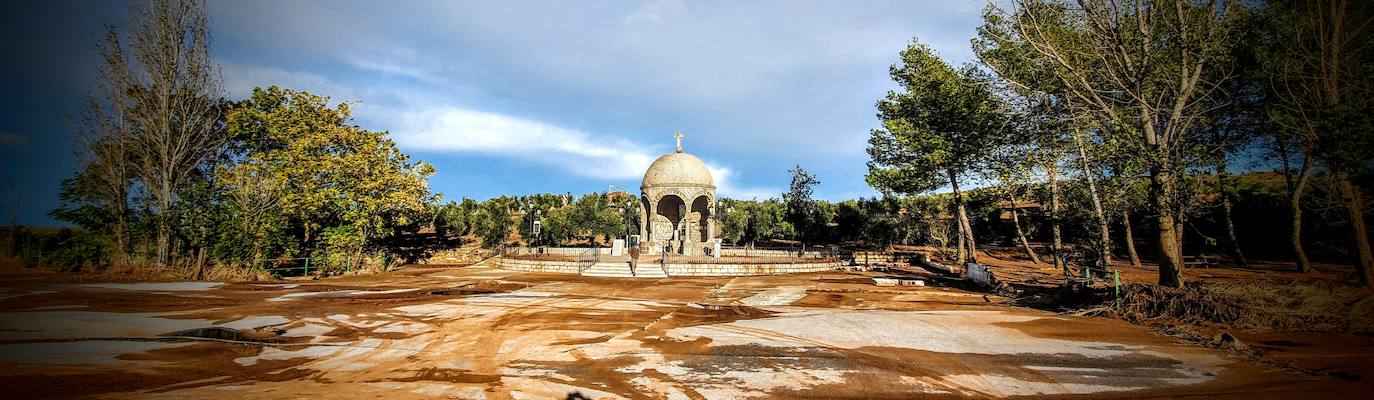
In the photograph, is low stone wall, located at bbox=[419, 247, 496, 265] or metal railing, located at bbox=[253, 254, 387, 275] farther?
low stone wall, located at bbox=[419, 247, 496, 265]

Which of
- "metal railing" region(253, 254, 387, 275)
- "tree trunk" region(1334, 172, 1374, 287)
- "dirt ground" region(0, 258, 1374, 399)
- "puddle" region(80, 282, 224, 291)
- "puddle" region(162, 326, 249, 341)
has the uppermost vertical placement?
"tree trunk" region(1334, 172, 1374, 287)

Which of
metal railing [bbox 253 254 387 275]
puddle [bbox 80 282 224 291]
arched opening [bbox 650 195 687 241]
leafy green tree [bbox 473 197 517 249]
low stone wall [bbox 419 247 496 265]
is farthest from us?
leafy green tree [bbox 473 197 517 249]

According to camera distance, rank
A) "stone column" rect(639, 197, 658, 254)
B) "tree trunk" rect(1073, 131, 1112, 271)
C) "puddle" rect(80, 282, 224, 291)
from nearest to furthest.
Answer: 1. "puddle" rect(80, 282, 224, 291)
2. "tree trunk" rect(1073, 131, 1112, 271)
3. "stone column" rect(639, 197, 658, 254)

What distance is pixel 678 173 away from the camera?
34469 millimetres

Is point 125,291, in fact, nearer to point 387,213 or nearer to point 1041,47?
point 387,213

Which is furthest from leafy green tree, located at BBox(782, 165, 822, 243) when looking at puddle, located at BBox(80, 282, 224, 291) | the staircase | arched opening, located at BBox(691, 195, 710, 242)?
puddle, located at BBox(80, 282, 224, 291)

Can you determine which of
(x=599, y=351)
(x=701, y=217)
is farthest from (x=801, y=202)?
(x=599, y=351)

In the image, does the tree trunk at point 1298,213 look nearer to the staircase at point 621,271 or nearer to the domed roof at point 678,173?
the staircase at point 621,271

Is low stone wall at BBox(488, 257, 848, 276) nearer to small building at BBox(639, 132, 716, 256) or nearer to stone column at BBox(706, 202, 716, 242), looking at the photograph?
small building at BBox(639, 132, 716, 256)

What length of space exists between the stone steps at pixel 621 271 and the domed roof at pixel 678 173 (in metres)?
11.3

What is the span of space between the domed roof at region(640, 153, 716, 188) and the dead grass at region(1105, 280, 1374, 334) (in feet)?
83.0

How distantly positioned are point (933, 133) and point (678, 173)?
54.7ft

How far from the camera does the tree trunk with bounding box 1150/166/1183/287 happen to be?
11.9 metres

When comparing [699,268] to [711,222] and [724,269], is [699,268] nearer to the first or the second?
[724,269]
